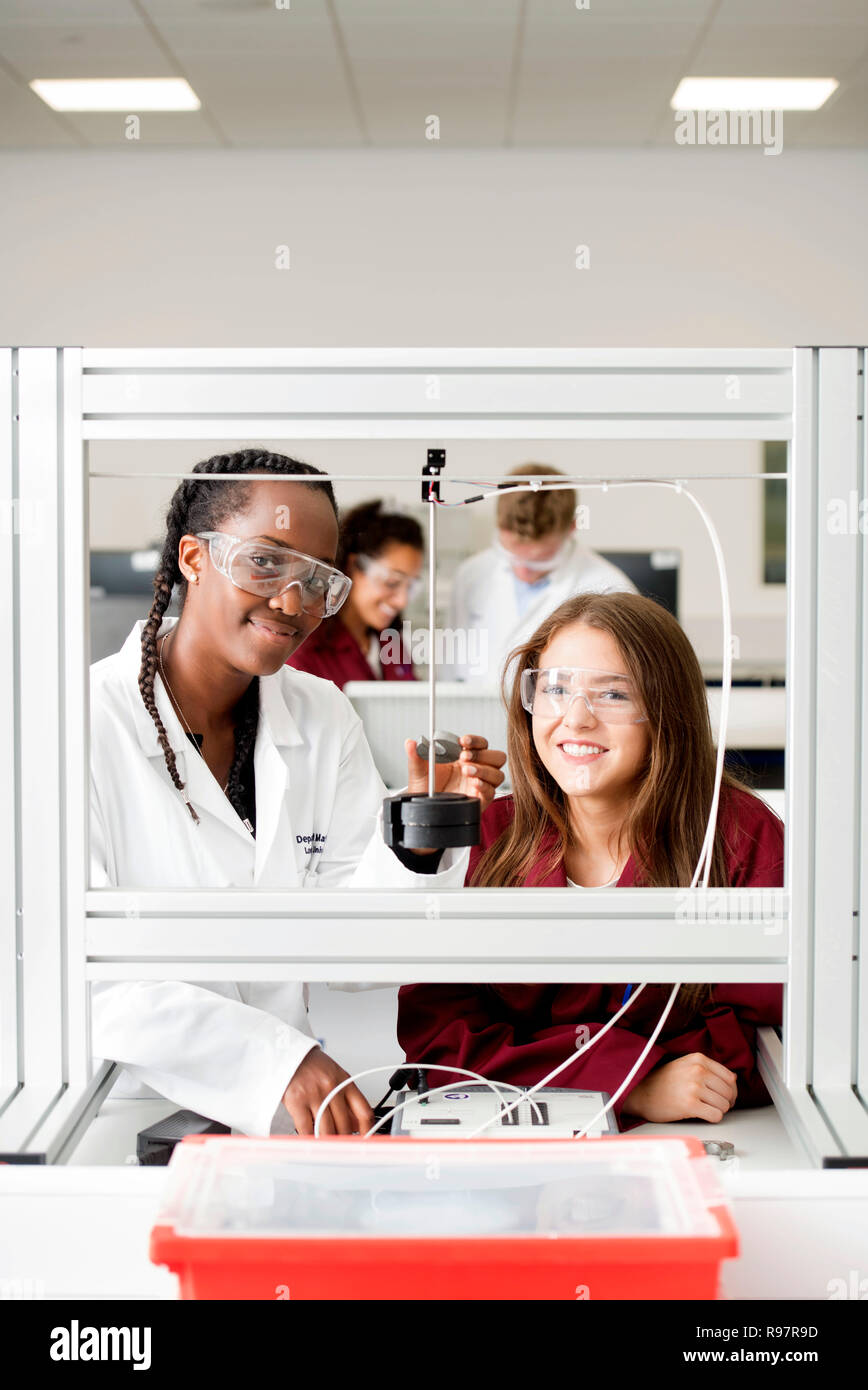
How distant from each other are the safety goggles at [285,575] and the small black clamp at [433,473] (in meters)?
0.20

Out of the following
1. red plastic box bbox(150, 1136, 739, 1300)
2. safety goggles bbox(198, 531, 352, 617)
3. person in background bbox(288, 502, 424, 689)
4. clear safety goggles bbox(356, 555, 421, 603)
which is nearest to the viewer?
red plastic box bbox(150, 1136, 739, 1300)

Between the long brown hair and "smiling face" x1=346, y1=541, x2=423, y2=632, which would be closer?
the long brown hair

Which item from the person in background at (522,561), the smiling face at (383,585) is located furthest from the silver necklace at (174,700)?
the person in background at (522,561)

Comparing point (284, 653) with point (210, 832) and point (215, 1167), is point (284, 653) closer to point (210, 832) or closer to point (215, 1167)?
point (210, 832)

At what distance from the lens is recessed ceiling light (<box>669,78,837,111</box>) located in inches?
150

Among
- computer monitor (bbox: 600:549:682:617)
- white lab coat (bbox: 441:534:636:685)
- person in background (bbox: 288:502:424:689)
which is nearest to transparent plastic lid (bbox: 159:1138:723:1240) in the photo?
person in background (bbox: 288:502:424:689)

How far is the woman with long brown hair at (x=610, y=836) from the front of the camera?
110 centimetres

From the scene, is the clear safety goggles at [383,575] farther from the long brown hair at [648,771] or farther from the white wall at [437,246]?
the white wall at [437,246]

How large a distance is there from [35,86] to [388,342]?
1.54 m

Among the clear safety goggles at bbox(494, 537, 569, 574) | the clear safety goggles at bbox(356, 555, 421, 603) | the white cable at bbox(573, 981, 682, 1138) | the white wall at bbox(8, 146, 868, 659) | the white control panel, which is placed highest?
the white wall at bbox(8, 146, 868, 659)

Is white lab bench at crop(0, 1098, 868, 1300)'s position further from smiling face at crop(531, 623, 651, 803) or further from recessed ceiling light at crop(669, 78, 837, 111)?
recessed ceiling light at crop(669, 78, 837, 111)

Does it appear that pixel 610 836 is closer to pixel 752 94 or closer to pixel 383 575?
pixel 383 575

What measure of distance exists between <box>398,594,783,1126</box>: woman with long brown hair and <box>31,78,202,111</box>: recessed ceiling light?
3399 mm

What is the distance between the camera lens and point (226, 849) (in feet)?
4.21
